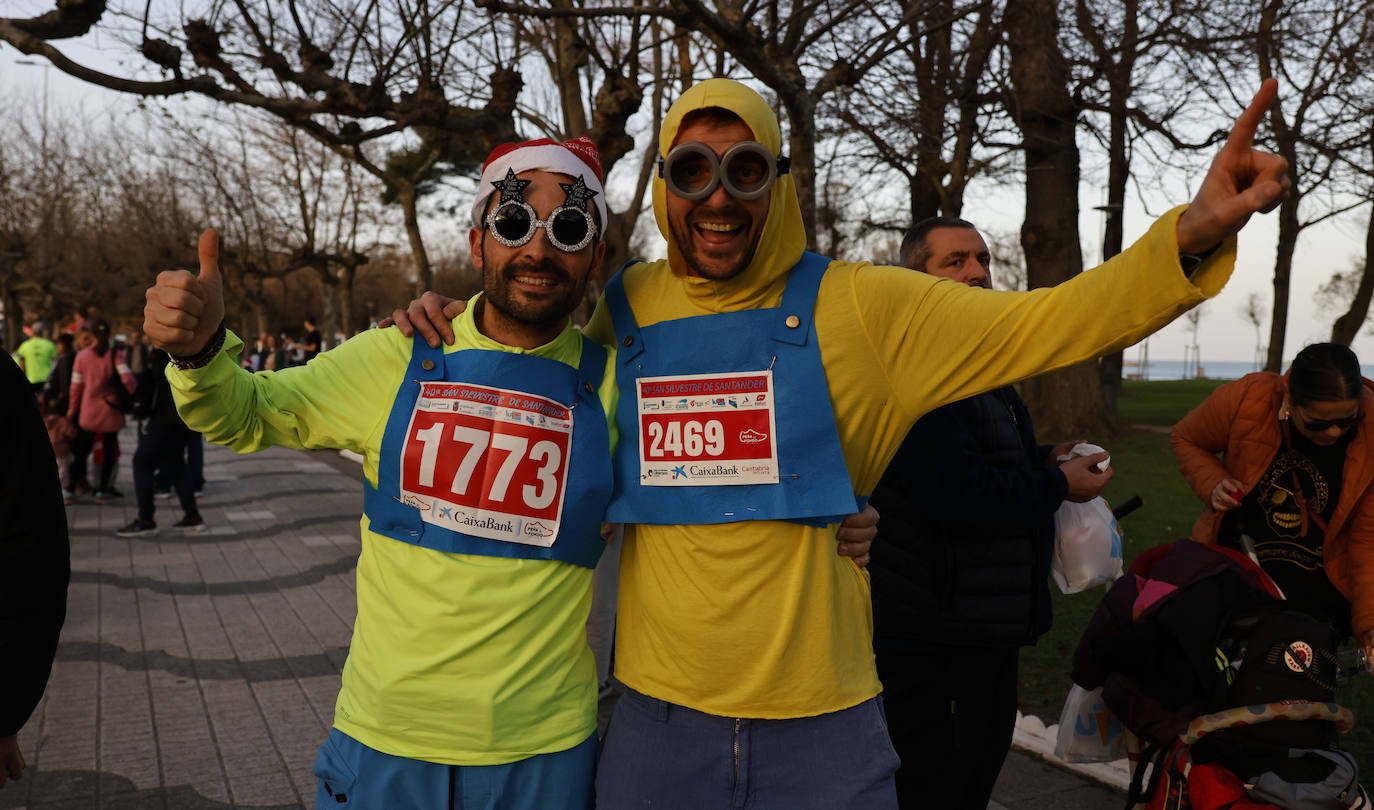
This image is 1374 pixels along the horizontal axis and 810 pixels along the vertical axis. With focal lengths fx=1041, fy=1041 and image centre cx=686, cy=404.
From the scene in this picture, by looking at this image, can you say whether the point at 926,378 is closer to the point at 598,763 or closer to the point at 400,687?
the point at 598,763

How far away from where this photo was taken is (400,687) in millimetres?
2168

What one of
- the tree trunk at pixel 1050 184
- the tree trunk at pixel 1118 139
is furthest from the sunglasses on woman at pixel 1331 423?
the tree trunk at pixel 1050 184

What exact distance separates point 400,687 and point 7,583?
835 millimetres

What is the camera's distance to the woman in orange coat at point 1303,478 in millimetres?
3658

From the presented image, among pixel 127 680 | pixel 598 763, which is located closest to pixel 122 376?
pixel 127 680

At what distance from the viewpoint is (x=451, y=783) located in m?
2.16

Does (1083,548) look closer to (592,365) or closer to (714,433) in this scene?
(714,433)

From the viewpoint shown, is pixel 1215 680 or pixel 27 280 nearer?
pixel 1215 680

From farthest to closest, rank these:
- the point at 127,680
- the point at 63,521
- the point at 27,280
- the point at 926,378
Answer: the point at 27,280 < the point at 127,680 < the point at 63,521 < the point at 926,378

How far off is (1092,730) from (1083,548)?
718 millimetres

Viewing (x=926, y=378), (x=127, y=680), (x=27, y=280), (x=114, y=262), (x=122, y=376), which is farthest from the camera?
(x=114, y=262)

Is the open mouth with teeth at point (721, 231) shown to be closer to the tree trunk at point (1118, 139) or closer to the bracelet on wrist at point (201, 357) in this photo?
the bracelet on wrist at point (201, 357)

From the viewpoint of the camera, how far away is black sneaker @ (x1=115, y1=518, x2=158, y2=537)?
9.60 metres

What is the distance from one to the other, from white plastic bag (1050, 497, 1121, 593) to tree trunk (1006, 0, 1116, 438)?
6.91 m
